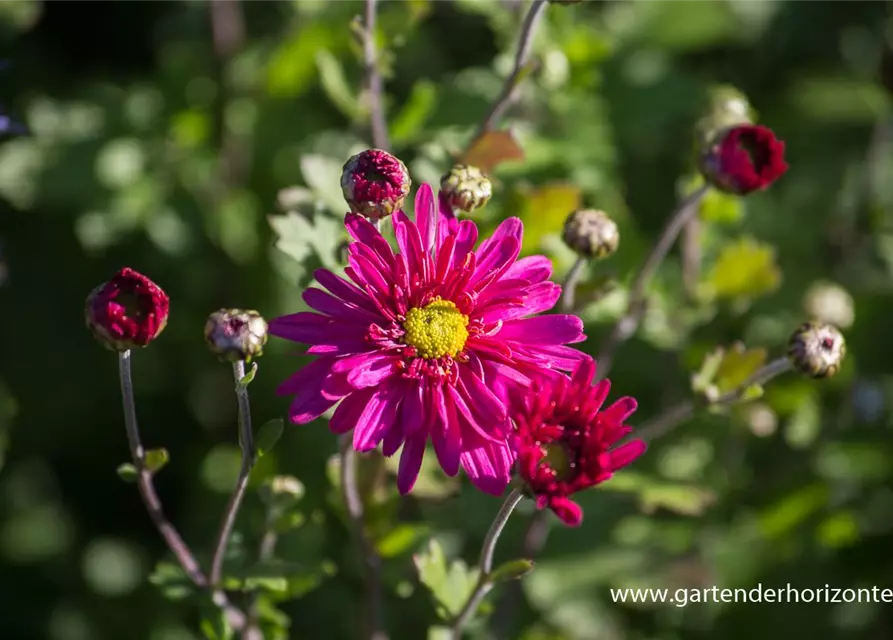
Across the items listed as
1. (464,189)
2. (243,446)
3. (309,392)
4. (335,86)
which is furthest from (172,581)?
(335,86)

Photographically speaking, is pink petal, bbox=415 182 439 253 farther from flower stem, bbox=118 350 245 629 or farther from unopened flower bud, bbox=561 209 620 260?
flower stem, bbox=118 350 245 629

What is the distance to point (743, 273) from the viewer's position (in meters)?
3.03

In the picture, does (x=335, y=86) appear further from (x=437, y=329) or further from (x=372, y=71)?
(x=437, y=329)

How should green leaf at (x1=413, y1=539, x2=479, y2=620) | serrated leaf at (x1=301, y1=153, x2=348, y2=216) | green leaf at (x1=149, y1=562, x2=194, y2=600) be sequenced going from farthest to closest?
serrated leaf at (x1=301, y1=153, x2=348, y2=216) < green leaf at (x1=149, y1=562, x2=194, y2=600) < green leaf at (x1=413, y1=539, x2=479, y2=620)

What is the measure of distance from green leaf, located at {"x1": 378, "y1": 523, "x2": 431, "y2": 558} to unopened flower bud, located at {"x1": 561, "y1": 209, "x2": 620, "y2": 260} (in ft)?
2.94

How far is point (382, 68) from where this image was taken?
2.71 m

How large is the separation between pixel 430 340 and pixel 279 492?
65 cm

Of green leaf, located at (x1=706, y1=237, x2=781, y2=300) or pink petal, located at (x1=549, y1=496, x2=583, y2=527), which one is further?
green leaf, located at (x1=706, y1=237, x2=781, y2=300)

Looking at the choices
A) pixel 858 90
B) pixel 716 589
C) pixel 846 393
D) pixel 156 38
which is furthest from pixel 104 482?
pixel 858 90

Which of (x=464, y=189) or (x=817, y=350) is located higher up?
(x=817, y=350)

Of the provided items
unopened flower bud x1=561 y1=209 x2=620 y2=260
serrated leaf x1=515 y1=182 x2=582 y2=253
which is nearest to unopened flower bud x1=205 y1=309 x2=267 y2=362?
unopened flower bud x1=561 y1=209 x2=620 y2=260

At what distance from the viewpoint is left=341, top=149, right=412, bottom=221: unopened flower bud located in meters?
1.97

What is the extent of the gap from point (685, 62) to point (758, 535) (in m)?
2.20

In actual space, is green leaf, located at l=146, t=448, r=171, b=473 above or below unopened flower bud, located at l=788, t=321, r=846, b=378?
below
